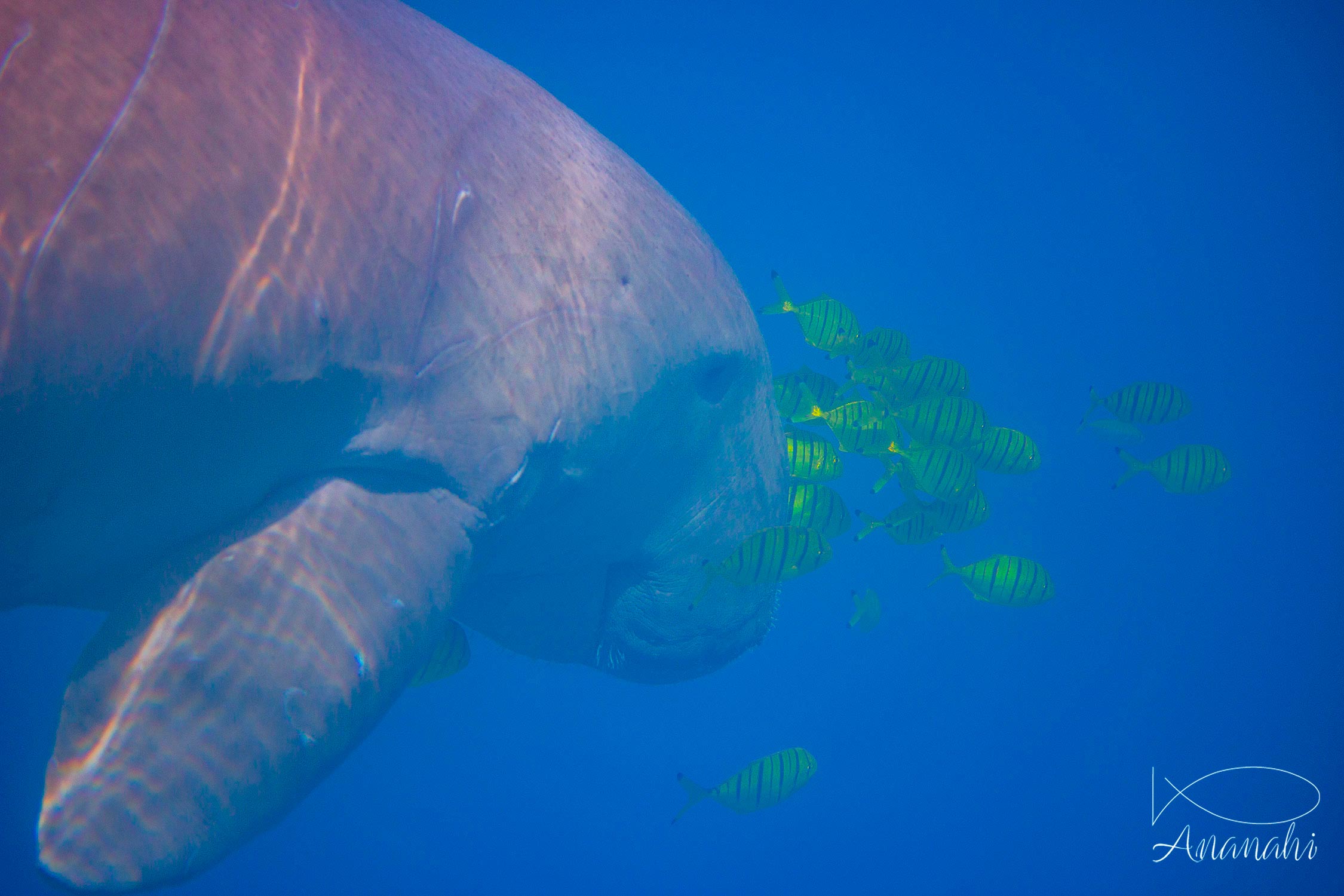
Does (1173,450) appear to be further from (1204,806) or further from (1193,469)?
(1204,806)

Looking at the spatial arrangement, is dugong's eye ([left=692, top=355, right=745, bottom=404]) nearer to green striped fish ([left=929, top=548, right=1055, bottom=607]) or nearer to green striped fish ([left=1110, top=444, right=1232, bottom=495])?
green striped fish ([left=929, top=548, right=1055, bottom=607])

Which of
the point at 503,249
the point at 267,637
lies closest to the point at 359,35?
the point at 503,249

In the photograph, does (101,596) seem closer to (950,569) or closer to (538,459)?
(538,459)

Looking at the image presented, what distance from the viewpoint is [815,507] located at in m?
4.45

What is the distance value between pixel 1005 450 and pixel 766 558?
9.09 ft

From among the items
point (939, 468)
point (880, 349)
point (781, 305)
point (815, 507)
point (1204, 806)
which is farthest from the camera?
point (1204, 806)

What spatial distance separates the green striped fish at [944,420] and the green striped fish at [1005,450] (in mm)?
150

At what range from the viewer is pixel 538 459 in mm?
2277

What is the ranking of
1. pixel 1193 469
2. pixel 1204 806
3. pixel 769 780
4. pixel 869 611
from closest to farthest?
pixel 769 780 → pixel 1193 469 → pixel 869 611 → pixel 1204 806

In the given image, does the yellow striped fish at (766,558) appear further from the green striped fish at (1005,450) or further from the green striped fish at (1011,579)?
the green striped fish at (1011,579)

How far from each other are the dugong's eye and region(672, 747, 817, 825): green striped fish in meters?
3.75

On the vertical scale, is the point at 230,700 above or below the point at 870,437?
below

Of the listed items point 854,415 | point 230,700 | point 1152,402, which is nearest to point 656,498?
point 230,700

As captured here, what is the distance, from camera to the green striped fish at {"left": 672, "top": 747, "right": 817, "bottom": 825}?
559 centimetres
